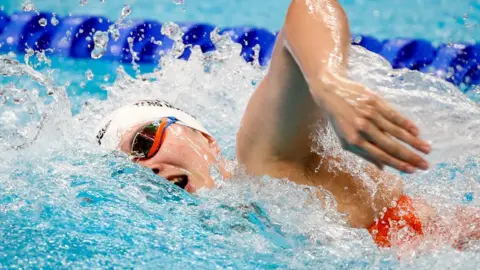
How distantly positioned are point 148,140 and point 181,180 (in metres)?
0.13

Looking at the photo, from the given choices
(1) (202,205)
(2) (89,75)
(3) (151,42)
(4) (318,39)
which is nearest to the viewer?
(4) (318,39)

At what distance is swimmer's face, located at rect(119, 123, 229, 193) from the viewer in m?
1.42

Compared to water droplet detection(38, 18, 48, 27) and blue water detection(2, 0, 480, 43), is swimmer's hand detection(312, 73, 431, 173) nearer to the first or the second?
blue water detection(2, 0, 480, 43)

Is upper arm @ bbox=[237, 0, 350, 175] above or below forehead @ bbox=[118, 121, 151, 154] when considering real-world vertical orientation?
above

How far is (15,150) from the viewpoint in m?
1.68

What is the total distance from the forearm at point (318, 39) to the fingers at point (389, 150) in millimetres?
97

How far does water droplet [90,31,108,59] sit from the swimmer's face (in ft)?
4.28

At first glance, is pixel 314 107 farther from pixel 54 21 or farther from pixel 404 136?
pixel 54 21

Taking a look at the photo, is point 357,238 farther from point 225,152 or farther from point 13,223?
point 225,152

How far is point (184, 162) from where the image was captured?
1428mm

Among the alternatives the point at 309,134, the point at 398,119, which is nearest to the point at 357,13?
the point at 309,134

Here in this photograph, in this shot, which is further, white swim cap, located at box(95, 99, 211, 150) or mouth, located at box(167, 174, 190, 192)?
white swim cap, located at box(95, 99, 211, 150)

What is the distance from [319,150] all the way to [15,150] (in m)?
0.90

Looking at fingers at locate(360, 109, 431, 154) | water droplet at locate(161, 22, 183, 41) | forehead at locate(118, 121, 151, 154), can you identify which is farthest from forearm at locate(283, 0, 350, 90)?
water droplet at locate(161, 22, 183, 41)
